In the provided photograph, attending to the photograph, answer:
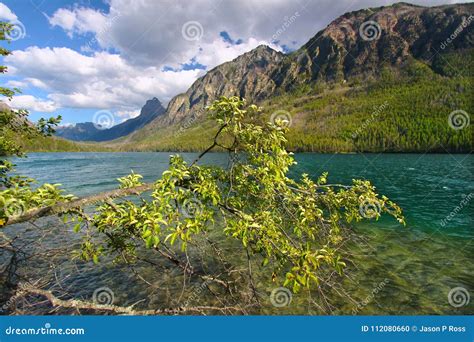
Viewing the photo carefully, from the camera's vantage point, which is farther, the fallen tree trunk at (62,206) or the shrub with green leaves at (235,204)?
the shrub with green leaves at (235,204)

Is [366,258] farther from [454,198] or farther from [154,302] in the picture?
[454,198]

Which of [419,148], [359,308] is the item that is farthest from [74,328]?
[419,148]

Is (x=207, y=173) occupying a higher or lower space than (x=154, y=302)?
higher

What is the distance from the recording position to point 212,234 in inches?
896

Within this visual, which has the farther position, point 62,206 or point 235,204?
point 235,204

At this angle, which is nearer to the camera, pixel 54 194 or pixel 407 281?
pixel 54 194

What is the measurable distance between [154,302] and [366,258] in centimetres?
1373

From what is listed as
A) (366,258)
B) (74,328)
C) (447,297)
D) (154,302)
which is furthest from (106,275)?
(447,297)

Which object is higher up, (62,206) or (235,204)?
(62,206)

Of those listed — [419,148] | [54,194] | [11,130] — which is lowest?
[419,148]

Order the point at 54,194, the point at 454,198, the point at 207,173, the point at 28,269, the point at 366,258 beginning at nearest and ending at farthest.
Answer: the point at 54,194
the point at 207,173
the point at 28,269
the point at 366,258
the point at 454,198

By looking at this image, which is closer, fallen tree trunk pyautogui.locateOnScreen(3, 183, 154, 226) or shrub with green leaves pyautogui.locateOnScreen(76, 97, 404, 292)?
fallen tree trunk pyautogui.locateOnScreen(3, 183, 154, 226)

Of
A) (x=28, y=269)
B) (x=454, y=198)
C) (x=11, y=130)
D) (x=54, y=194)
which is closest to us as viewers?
(x=54, y=194)

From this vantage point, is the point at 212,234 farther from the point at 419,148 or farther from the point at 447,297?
the point at 419,148
